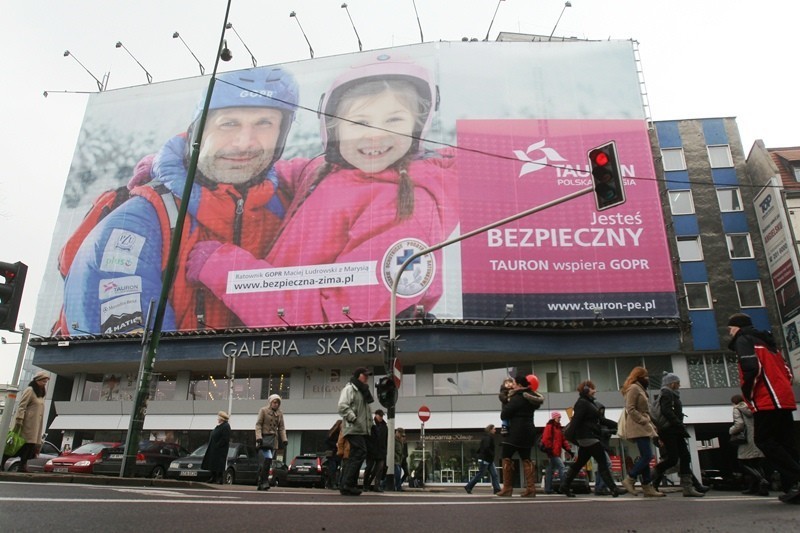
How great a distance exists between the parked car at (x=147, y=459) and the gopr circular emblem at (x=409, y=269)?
12.3m

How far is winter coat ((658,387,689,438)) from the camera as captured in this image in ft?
26.9

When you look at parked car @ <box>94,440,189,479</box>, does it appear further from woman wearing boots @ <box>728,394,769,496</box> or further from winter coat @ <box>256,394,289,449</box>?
woman wearing boots @ <box>728,394,769,496</box>

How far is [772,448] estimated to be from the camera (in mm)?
5305

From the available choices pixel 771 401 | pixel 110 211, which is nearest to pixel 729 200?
pixel 771 401

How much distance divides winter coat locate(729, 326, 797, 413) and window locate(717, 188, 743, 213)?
2746 centimetres

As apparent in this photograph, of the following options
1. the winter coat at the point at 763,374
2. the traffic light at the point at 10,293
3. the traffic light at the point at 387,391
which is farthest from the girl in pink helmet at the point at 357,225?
the winter coat at the point at 763,374

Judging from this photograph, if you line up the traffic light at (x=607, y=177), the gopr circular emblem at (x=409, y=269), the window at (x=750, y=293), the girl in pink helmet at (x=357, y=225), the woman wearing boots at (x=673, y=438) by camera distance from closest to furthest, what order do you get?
the woman wearing boots at (x=673, y=438) → the traffic light at (x=607, y=177) → the gopr circular emblem at (x=409, y=269) → the window at (x=750, y=293) → the girl in pink helmet at (x=357, y=225)

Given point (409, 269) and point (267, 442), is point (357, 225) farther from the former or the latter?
point (267, 442)

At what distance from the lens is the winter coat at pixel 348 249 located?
90.7 ft

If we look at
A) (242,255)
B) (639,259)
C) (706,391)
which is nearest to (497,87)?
(639,259)

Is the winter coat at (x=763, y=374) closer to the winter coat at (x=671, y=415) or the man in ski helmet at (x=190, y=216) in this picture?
the winter coat at (x=671, y=415)

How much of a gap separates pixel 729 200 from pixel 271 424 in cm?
2748

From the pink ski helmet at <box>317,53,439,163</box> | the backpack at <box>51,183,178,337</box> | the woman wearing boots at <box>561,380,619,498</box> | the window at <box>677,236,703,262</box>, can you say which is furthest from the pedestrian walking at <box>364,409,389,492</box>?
the backpack at <box>51,183,178,337</box>

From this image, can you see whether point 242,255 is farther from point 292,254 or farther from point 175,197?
point 175,197
